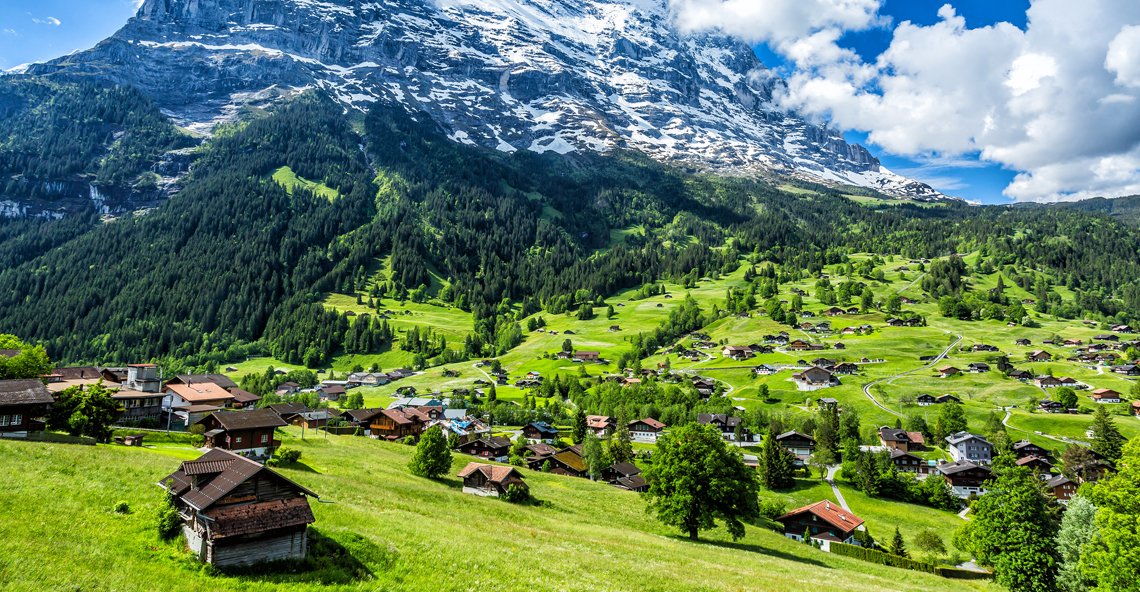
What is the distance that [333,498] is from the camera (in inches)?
1479

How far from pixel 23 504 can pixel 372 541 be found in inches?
625

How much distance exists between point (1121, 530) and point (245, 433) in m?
64.2

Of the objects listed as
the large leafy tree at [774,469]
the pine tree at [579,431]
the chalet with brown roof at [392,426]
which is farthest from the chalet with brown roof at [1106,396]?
the chalet with brown roof at [392,426]

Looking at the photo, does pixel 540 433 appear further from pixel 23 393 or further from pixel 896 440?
pixel 23 393

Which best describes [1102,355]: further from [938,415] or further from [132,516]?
[132,516]

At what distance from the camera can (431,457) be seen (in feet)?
194

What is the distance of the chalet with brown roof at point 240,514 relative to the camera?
23.8m

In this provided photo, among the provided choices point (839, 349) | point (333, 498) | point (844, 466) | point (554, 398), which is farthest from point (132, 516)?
point (839, 349)

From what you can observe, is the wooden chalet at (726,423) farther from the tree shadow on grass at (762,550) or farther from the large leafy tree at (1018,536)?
the large leafy tree at (1018,536)

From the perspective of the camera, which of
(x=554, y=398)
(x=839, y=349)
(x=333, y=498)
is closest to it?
(x=333, y=498)

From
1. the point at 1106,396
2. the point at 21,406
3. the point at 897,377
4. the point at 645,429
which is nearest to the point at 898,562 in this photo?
the point at 645,429

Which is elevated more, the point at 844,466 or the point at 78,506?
the point at 78,506

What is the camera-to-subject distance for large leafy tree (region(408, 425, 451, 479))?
194 feet

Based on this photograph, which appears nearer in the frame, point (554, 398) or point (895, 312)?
point (554, 398)
